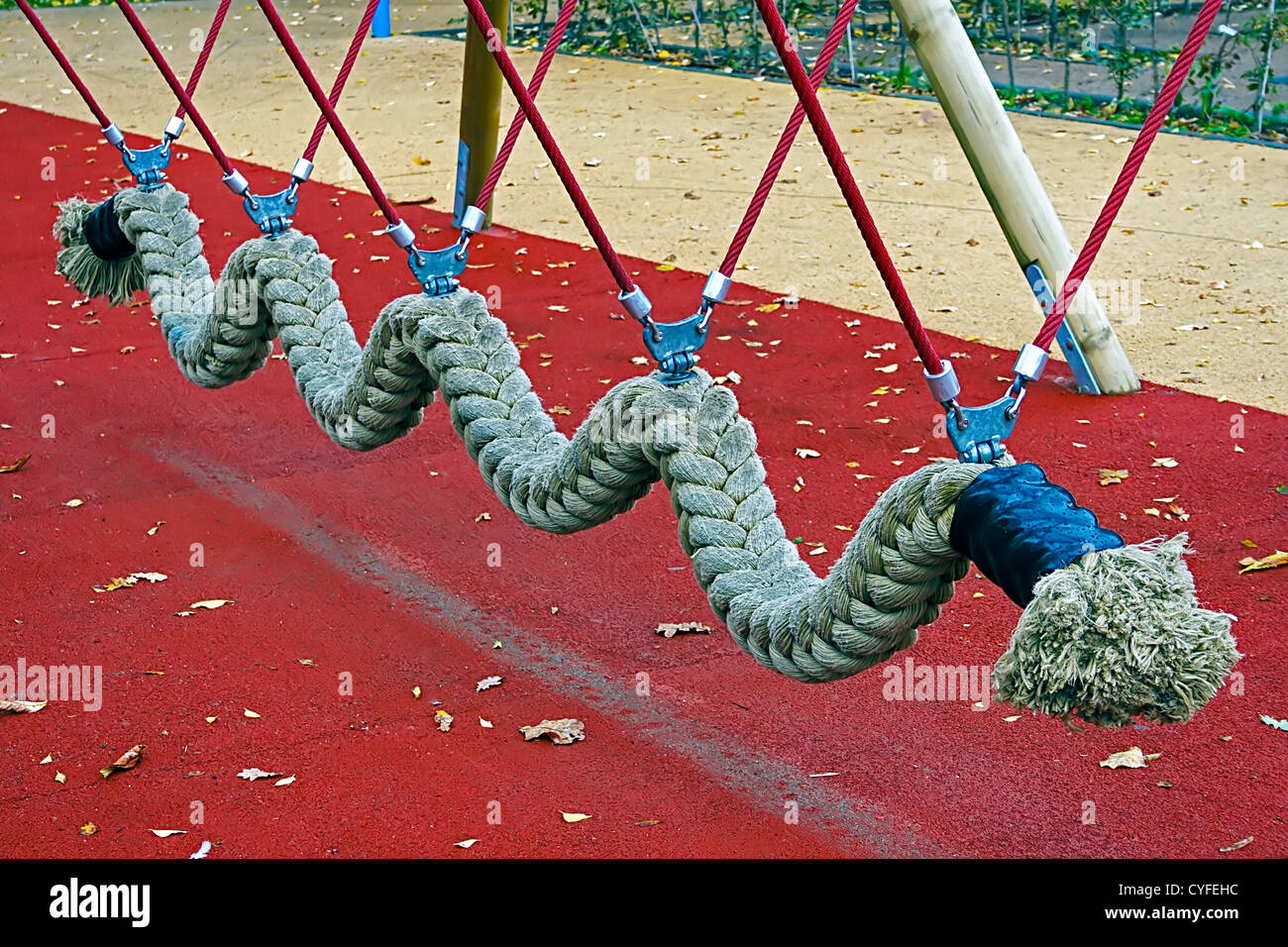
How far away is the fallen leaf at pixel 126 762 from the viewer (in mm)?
2814

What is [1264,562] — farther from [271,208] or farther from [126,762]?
[126,762]

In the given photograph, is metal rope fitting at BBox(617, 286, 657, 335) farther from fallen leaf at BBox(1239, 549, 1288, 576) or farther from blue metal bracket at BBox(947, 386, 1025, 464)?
fallen leaf at BBox(1239, 549, 1288, 576)

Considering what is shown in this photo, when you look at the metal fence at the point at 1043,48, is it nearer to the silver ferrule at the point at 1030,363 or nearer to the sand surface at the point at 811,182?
the sand surface at the point at 811,182

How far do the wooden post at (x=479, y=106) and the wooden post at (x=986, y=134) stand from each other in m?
1.91

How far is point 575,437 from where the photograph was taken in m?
2.45

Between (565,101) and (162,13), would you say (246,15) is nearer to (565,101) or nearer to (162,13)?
(162,13)

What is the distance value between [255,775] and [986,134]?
2657 mm

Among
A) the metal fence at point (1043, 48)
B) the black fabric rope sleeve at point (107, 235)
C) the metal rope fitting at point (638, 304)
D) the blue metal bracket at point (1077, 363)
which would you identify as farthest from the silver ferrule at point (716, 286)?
the metal fence at point (1043, 48)

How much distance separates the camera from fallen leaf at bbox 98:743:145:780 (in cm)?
281

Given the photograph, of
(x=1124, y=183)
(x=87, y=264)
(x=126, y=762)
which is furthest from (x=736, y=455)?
(x=87, y=264)

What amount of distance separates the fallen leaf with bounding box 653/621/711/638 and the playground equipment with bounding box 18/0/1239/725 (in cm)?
76

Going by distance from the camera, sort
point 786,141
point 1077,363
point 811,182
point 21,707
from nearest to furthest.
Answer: point 786,141 → point 21,707 → point 1077,363 → point 811,182

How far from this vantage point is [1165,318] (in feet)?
16.6

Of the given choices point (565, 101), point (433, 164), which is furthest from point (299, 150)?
point (565, 101)
